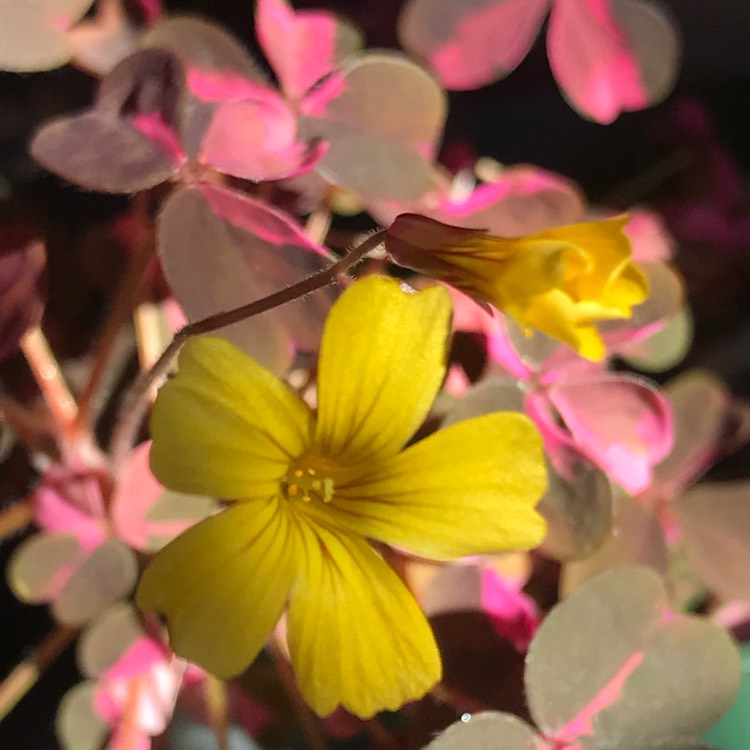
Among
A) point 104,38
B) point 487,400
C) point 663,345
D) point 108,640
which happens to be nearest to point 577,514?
point 487,400

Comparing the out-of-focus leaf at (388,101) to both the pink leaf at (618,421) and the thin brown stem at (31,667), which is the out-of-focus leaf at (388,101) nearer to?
the pink leaf at (618,421)

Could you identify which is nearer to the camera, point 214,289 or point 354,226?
point 214,289

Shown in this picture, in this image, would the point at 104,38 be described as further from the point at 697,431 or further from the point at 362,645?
the point at 697,431

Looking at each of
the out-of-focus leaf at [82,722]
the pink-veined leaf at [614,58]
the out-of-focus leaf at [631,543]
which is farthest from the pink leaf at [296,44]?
the out-of-focus leaf at [82,722]

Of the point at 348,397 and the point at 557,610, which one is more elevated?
the point at 348,397

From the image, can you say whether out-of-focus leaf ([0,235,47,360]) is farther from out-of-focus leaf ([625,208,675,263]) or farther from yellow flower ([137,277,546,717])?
out-of-focus leaf ([625,208,675,263])

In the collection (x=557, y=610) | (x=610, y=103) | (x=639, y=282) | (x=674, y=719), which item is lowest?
(x=674, y=719)

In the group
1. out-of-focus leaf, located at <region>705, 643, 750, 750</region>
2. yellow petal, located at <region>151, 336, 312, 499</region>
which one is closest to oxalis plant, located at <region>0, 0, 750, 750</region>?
yellow petal, located at <region>151, 336, 312, 499</region>

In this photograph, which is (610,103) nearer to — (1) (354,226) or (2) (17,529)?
(1) (354,226)

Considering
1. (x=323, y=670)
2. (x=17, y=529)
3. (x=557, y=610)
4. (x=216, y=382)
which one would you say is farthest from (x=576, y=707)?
(x=17, y=529)
